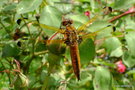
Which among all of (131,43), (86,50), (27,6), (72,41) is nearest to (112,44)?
(131,43)

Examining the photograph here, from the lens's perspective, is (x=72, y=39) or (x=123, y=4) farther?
(x=123, y=4)

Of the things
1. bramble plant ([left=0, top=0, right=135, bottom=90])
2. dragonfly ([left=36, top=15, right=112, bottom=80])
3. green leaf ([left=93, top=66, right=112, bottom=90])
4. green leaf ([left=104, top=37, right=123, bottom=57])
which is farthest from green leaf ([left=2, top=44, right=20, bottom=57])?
green leaf ([left=104, top=37, right=123, bottom=57])

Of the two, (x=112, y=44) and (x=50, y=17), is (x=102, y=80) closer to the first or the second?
(x=112, y=44)

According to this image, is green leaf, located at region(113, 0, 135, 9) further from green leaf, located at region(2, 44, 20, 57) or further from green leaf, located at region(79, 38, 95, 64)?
green leaf, located at region(2, 44, 20, 57)

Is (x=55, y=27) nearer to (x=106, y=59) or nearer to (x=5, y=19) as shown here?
(x=5, y=19)

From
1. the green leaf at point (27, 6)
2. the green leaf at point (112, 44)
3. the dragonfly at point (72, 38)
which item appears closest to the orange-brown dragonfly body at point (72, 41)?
the dragonfly at point (72, 38)

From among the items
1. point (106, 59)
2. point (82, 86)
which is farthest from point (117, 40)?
point (106, 59)

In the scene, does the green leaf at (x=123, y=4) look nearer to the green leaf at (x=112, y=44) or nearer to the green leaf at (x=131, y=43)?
the green leaf at (x=131, y=43)
